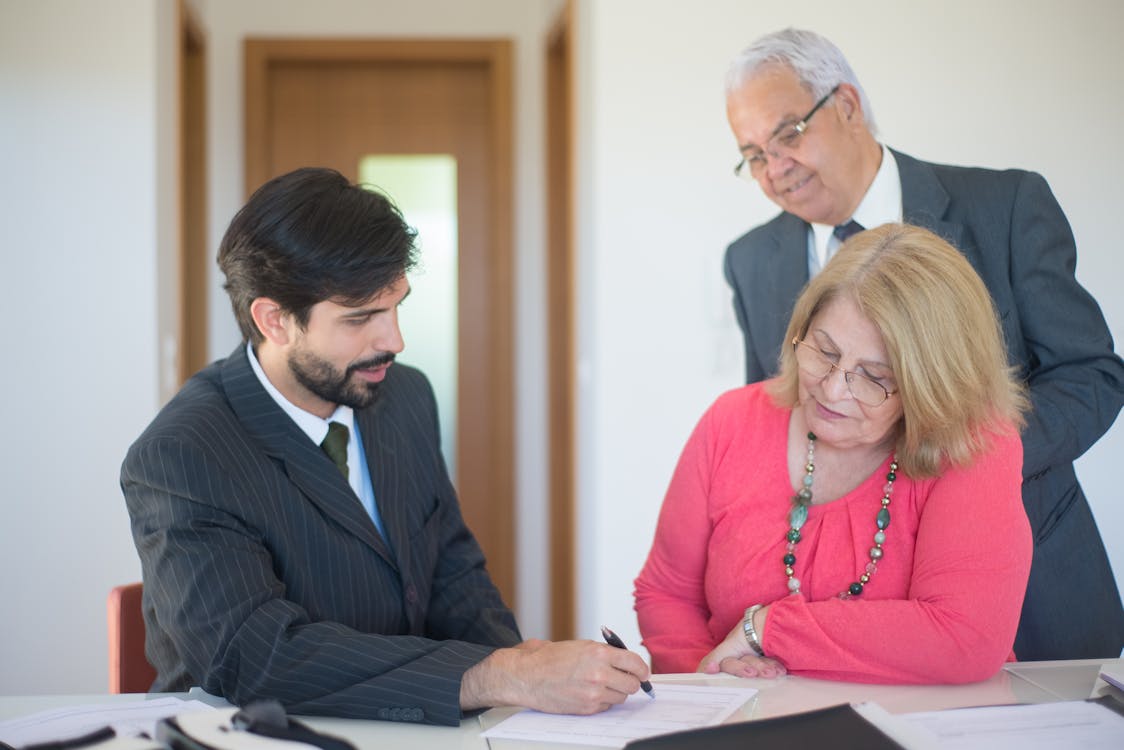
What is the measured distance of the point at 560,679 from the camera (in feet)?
4.83

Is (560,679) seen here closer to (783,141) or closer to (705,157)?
(783,141)

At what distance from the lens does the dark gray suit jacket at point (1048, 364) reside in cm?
234

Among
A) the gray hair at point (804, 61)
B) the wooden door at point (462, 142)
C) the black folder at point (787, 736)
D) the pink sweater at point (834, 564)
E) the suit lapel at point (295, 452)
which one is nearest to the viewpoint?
the black folder at point (787, 736)

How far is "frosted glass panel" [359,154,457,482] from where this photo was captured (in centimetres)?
452

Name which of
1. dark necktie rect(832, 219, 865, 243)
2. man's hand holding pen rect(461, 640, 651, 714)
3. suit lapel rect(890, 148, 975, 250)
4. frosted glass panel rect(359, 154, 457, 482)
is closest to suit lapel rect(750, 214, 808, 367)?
dark necktie rect(832, 219, 865, 243)

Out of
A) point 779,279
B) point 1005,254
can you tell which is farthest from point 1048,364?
point 779,279

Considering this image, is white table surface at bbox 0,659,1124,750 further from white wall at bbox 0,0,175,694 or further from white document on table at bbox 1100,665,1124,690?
white wall at bbox 0,0,175,694

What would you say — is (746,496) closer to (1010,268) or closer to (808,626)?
(808,626)

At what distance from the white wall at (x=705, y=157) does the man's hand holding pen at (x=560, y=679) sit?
1431mm

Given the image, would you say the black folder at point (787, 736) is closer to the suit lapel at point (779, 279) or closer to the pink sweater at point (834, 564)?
the pink sweater at point (834, 564)

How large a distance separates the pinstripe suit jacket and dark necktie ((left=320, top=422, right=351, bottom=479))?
0.06m

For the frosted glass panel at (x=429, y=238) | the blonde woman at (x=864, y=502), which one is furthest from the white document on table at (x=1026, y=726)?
the frosted glass panel at (x=429, y=238)

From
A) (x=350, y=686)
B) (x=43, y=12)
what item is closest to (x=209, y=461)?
(x=350, y=686)

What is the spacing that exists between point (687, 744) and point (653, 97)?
2.08 meters
